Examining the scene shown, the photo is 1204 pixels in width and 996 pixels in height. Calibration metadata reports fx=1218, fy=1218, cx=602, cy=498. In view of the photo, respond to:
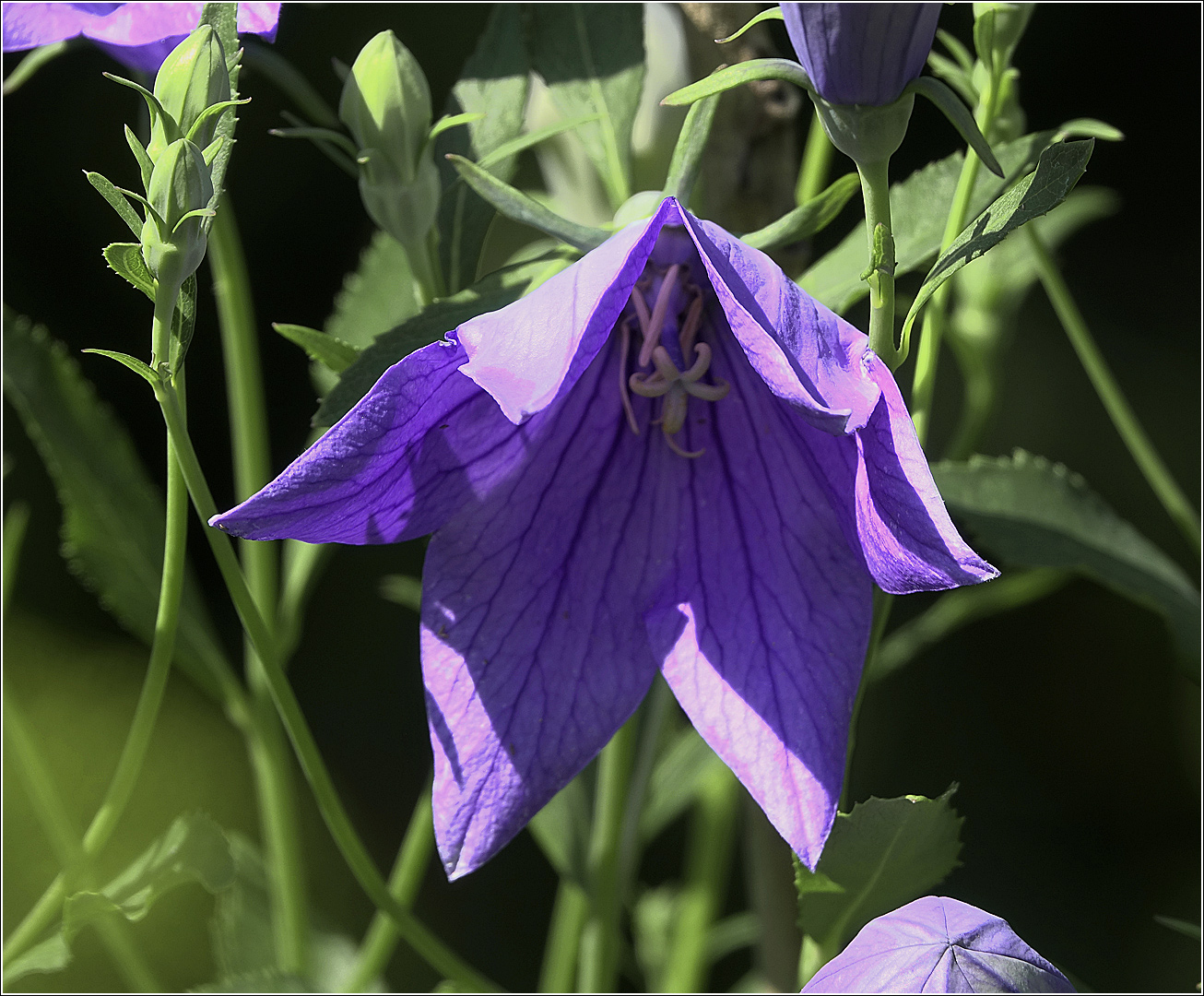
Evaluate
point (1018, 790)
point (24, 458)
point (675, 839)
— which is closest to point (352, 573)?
point (24, 458)

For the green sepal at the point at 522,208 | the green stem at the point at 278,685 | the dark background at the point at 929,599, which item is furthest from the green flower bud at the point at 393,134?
the dark background at the point at 929,599

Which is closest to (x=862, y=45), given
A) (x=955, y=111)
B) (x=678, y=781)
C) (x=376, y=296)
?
(x=955, y=111)

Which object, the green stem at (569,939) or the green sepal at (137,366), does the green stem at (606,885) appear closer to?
the green stem at (569,939)

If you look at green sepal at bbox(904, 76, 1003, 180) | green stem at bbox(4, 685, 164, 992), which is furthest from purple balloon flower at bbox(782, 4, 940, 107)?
green stem at bbox(4, 685, 164, 992)

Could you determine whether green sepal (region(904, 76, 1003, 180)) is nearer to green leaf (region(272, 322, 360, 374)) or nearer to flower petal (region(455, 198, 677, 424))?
flower petal (region(455, 198, 677, 424))

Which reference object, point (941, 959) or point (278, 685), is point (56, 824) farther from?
point (941, 959)
